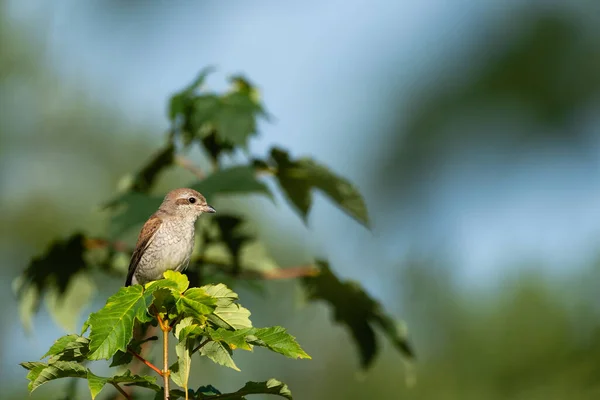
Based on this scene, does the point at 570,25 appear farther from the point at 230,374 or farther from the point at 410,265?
the point at 230,374

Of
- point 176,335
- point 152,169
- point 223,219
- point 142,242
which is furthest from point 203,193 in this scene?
point 176,335

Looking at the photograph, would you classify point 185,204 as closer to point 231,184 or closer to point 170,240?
point 170,240

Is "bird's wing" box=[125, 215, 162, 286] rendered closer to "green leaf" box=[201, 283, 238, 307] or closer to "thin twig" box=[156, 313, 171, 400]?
"thin twig" box=[156, 313, 171, 400]

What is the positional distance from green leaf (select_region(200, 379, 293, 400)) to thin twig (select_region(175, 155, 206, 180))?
9.17 ft

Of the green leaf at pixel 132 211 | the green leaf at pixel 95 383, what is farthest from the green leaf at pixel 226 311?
the green leaf at pixel 132 211

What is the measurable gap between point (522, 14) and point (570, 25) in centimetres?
401

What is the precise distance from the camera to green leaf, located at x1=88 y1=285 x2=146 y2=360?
2818 millimetres

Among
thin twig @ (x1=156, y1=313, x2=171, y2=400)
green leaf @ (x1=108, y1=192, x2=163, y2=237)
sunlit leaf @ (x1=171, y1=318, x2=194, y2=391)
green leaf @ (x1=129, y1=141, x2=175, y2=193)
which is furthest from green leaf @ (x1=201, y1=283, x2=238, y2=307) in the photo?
green leaf @ (x1=129, y1=141, x2=175, y2=193)

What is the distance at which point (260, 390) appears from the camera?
3.03 metres

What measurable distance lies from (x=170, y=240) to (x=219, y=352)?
117 inches

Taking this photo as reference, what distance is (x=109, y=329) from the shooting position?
113 inches

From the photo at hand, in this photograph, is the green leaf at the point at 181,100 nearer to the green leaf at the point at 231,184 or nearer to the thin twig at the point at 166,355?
the green leaf at the point at 231,184

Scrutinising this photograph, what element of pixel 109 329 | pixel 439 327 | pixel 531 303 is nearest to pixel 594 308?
pixel 109 329

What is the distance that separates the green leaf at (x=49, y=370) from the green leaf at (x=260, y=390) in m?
0.49
